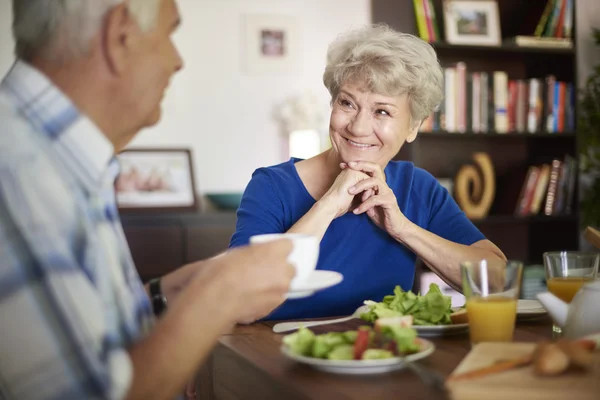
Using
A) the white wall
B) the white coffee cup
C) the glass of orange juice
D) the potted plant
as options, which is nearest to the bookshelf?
the potted plant

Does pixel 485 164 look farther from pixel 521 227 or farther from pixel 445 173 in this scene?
pixel 521 227

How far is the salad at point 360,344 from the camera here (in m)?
0.97

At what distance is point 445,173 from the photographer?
12.7 ft

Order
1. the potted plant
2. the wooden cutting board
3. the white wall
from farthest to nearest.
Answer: the potted plant, the white wall, the wooden cutting board

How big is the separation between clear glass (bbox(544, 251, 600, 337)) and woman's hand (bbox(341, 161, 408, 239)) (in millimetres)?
523

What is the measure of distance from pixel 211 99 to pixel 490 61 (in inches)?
64.2

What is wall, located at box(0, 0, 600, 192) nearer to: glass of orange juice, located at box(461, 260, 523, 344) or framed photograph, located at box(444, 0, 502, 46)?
framed photograph, located at box(444, 0, 502, 46)

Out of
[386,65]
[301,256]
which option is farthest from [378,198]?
[301,256]

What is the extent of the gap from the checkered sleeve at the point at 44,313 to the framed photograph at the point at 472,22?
3221mm

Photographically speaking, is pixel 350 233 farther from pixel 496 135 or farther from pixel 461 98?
pixel 496 135

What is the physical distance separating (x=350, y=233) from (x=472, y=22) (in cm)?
225

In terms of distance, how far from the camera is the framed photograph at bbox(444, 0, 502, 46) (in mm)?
3635

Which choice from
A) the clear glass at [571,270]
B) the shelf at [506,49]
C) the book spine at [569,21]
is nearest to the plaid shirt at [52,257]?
the clear glass at [571,270]

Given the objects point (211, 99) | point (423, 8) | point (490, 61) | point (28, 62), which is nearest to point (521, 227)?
point (490, 61)
